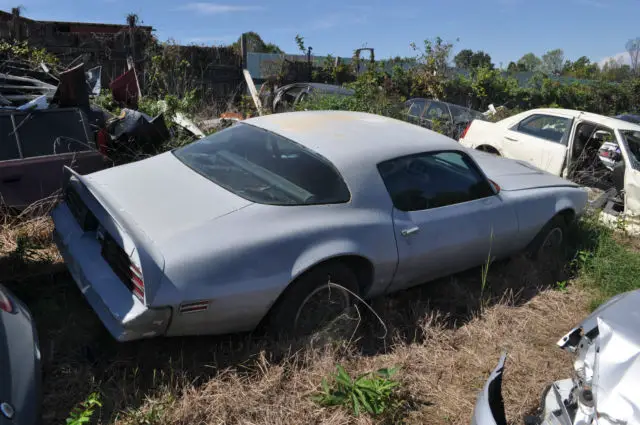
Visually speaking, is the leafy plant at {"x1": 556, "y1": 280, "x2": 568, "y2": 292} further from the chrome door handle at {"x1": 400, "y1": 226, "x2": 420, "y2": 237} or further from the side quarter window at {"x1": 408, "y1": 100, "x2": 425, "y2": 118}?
the side quarter window at {"x1": 408, "y1": 100, "x2": 425, "y2": 118}

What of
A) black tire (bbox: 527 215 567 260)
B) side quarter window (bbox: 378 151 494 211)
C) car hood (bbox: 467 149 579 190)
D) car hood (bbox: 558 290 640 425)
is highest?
side quarter window (bbox: 378 151 494 211)

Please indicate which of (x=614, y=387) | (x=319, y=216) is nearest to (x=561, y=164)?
(x=319, y=216)

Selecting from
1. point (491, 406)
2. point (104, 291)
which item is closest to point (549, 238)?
point (491, 406)

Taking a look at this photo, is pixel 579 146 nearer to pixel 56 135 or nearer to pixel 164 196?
pixel 164 196

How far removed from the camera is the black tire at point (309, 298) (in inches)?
123

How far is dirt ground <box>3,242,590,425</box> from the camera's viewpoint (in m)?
2.80

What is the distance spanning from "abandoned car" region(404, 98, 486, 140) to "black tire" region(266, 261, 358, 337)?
5.75 meters

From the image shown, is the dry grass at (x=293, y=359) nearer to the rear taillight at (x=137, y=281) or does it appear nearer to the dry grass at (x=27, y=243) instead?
the dry grass at (x=27, y=243)

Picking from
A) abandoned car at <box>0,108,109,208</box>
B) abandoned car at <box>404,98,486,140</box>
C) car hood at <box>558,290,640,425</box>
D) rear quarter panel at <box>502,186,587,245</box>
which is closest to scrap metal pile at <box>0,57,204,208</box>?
abandoned car at <box>0,108,109,208</box>

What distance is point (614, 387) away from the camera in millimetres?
2109

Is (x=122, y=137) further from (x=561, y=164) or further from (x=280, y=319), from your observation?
(x=561, y=164)

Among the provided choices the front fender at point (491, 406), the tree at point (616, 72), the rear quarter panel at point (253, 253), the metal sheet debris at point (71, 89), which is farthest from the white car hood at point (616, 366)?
the tree at point (616, 72)

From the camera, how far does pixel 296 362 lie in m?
3.13

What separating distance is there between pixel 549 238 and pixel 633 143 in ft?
8.38
